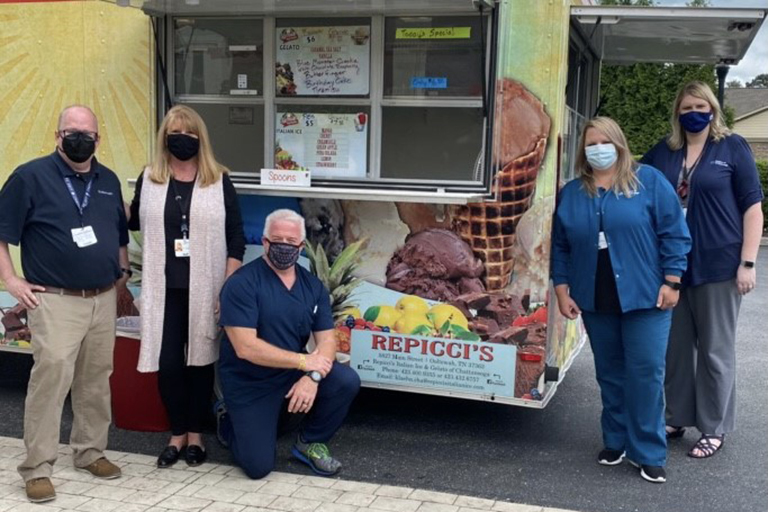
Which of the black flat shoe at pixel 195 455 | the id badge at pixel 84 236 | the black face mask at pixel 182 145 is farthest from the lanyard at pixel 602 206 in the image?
the id badge at pixel 84 236

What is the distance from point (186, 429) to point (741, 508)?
2773 mm

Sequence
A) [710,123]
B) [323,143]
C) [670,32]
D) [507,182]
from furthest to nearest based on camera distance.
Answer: [323,143]
[670,32]
[710,123]
[507,182]

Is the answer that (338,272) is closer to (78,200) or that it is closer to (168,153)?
(168,153)

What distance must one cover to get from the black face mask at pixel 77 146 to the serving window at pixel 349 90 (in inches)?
49.8

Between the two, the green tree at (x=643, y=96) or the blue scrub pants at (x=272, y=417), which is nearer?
the blue scrub pants at (x=272, y=417)

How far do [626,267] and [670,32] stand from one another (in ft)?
5.28

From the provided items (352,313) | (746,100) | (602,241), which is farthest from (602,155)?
(746,100)

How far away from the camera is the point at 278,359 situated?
3951mm

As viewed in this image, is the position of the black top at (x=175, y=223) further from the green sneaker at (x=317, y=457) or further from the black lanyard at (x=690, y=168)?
the black lanyard at (x=690, y=168)

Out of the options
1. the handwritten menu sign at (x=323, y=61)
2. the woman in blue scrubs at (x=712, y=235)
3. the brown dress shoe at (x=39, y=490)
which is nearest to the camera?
the brown dress shoe at (x=39, y=490)

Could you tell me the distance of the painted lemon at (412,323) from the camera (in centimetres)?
447

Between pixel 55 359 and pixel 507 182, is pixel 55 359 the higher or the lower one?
the lower one

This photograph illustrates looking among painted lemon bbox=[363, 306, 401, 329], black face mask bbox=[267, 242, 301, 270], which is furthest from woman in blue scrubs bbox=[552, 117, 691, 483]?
black face mask bbox=[267, 242, 301, 270]

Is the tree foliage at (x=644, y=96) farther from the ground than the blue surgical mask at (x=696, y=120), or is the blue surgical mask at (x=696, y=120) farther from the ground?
the tree foliage at (x=644, y=96)
